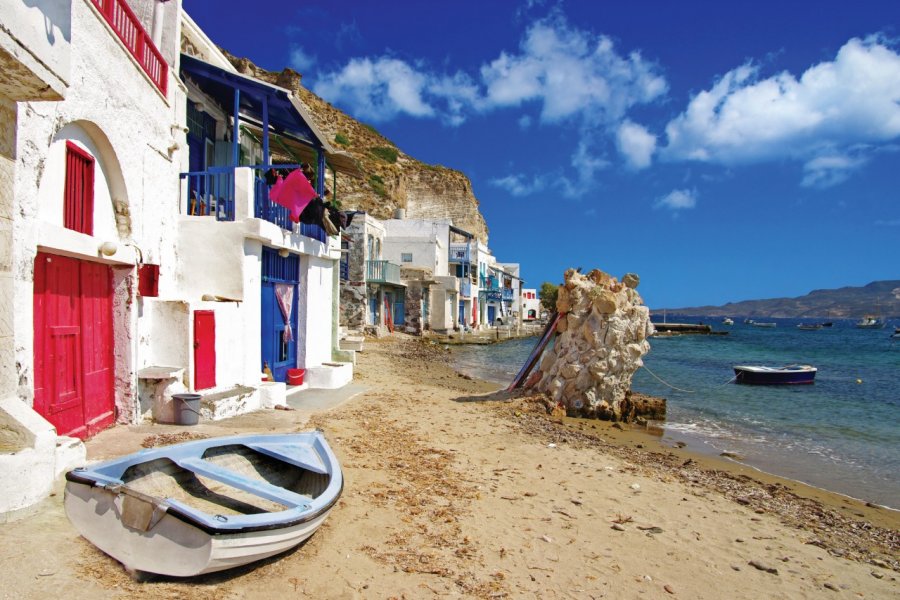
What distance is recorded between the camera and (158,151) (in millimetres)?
8305

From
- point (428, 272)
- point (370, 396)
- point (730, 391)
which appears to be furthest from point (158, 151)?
point (428, 272)

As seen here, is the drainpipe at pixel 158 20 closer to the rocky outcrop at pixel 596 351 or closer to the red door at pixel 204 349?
the red door at pixel 204 349

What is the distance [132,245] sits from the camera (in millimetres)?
7465

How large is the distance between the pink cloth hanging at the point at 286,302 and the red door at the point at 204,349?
9.24 ft

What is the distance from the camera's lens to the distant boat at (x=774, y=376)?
2367 centimetres

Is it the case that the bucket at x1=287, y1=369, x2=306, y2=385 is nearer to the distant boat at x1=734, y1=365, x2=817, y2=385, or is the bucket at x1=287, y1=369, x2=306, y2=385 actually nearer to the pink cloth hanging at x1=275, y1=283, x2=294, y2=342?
the pink cloth hanging at x1=275, y1=283, x2=294, y2=342

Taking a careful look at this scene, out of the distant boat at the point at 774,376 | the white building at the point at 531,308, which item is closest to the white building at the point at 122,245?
the distant boat at the point at 774,376

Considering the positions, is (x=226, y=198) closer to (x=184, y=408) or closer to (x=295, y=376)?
(x=295, y=376)

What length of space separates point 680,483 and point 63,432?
778 centimetres

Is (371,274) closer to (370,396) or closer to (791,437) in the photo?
(370,396)

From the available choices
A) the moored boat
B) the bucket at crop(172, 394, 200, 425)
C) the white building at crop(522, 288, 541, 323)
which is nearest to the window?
Result: the bucket at crop(172, 394, 200, 425)

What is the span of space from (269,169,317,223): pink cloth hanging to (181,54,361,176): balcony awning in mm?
1568

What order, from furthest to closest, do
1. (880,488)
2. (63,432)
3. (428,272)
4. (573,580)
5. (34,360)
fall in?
(428,272) < (880,488) < (63,432) < (34,360) < (573,580)

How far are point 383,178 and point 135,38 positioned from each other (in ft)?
161
